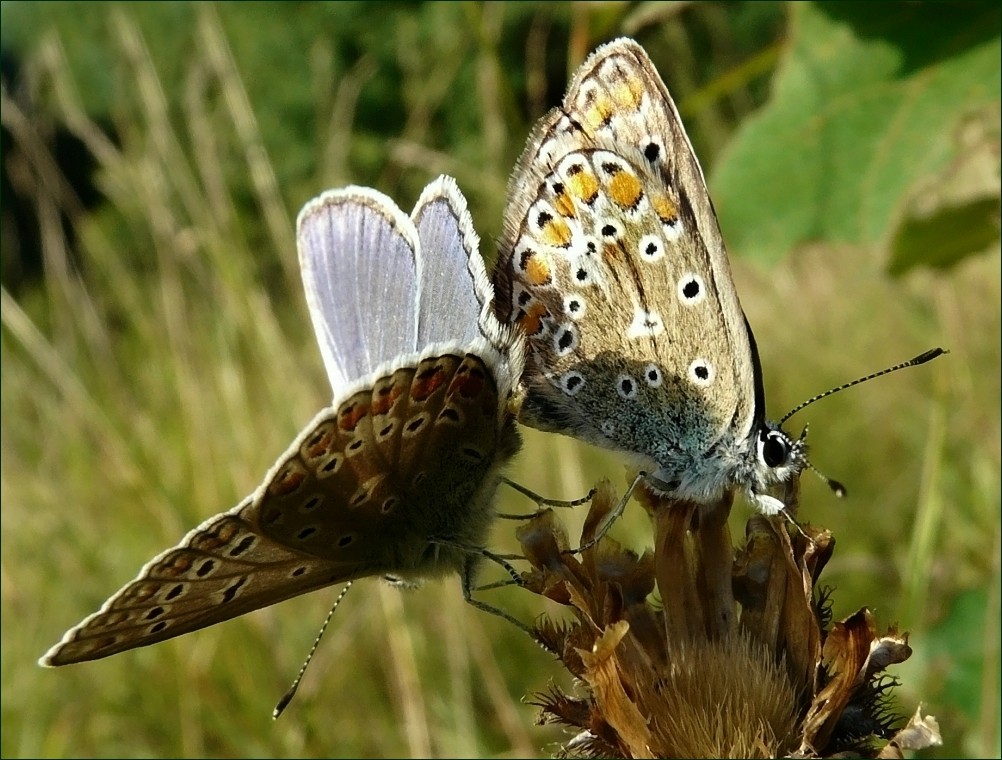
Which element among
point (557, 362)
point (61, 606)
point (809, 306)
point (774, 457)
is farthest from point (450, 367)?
point (809, 306)

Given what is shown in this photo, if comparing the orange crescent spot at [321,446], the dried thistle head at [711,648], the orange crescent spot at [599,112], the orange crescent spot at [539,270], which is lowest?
the dried thistle head at [711,648]

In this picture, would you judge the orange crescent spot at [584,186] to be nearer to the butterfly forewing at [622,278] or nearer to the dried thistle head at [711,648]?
the butterfly forewing at [622,278]

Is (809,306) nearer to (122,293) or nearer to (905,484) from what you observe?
(905,484)

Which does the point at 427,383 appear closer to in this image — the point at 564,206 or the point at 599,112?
the point at 564,206

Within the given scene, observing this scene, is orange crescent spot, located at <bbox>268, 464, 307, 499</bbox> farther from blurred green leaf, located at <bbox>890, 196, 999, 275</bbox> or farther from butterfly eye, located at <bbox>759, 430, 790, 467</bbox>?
blurred green leaf, located at <bbox>890, 196, 999, 275</bbox>

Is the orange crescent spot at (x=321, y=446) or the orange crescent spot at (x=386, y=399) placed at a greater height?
the orange crescent spot at (x=386, y=399)

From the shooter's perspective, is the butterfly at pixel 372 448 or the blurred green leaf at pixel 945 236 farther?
the blurred green leaf at pixel 945 236

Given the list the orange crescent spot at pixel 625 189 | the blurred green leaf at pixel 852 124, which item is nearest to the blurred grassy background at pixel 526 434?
the blurred green leaf at pixel 852 124

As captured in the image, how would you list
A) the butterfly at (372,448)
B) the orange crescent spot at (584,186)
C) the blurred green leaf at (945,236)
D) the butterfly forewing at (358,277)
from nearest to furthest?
the butterfly at (372,448) < the orange crescent spot at (584,186) < the butterfly forewing at (358,277) < the blurred green leaf at (945,236)
